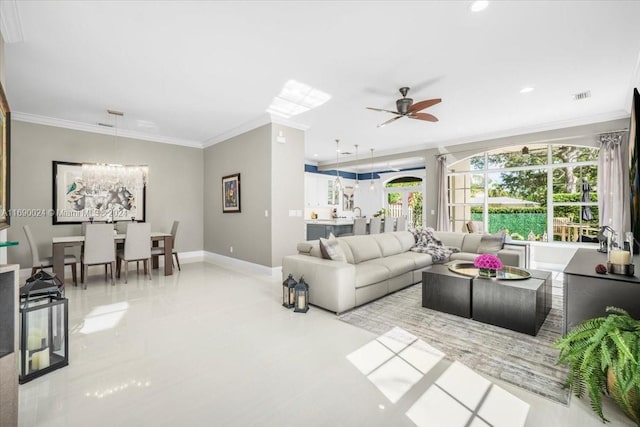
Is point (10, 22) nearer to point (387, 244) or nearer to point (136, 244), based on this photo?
point (136, 244)

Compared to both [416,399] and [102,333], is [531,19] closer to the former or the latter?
[416,399]

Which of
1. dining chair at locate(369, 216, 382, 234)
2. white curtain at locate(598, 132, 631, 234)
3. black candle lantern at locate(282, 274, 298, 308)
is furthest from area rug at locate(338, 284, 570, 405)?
dining chair at locate(369, 216, 382, 234)

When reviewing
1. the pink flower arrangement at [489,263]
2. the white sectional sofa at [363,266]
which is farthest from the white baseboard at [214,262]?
the pink flower arrangement at [489,263]

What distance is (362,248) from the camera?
173 inches

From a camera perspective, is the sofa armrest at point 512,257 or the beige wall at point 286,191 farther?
the beige wall at point 286,191

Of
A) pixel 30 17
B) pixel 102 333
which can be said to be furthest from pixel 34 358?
pixel 30 17

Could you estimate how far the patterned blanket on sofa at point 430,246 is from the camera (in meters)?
5.07

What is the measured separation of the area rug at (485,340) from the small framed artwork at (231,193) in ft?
11.8

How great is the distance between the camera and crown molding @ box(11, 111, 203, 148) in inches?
200

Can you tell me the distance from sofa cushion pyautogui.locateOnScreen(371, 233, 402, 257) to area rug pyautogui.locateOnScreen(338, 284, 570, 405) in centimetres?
109

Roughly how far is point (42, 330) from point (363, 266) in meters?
3.13

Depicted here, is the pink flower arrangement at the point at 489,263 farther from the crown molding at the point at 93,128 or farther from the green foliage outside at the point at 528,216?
the crown molding at the point at 93,128

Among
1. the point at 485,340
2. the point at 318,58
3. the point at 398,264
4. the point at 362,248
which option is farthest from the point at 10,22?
the point at 485,340

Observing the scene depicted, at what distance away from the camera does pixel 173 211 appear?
22.0 ft
